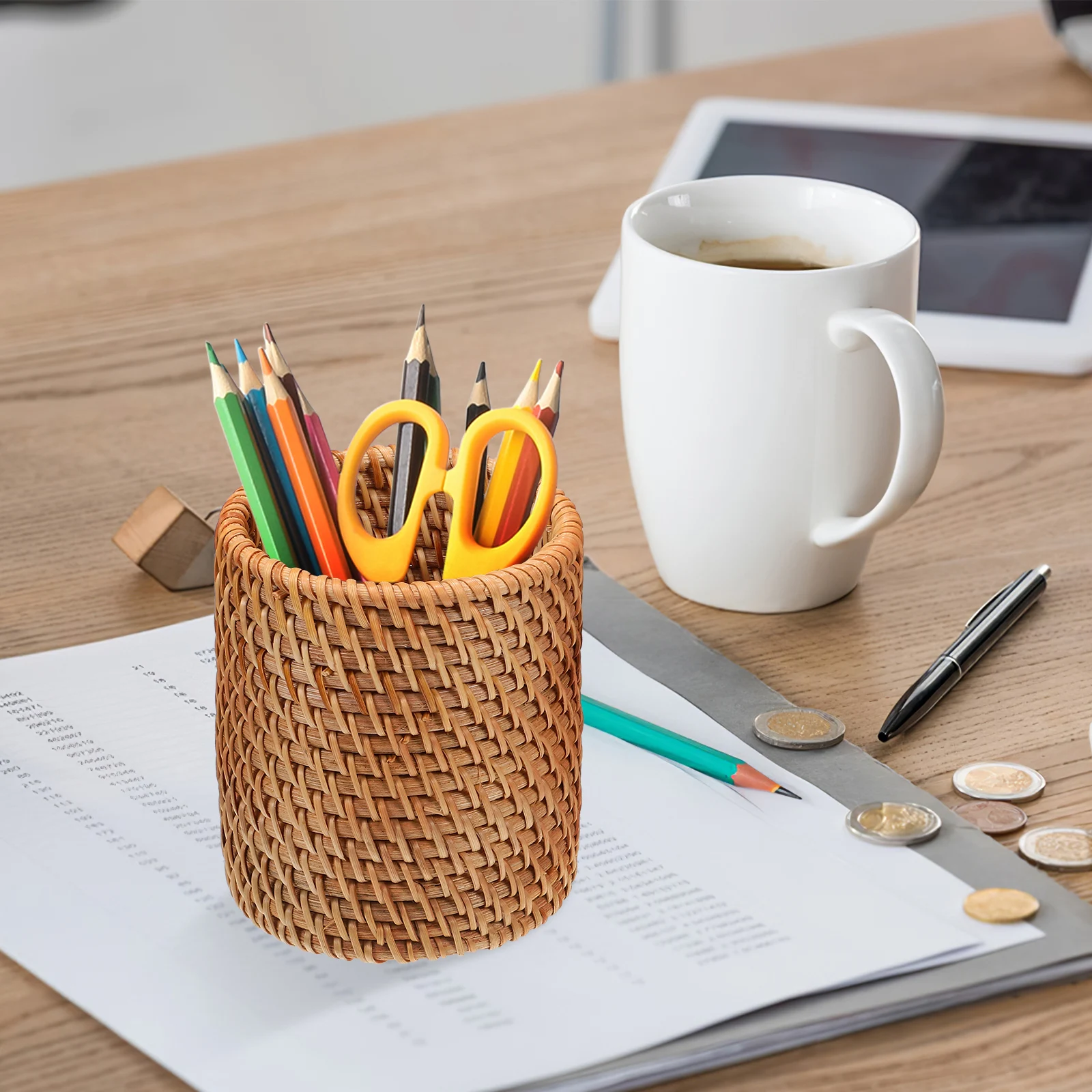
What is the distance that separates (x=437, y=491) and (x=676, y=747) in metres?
0.15

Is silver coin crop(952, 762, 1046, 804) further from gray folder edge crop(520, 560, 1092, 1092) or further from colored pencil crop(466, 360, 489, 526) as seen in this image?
colored pencil crop(466, 360, 489, 526)

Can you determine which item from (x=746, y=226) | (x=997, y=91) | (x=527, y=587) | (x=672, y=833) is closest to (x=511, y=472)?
(x=527, y=587)

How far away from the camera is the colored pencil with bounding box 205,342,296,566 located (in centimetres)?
38

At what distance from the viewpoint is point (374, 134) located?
1.10 metres

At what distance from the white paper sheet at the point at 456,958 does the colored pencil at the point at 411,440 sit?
0.13m

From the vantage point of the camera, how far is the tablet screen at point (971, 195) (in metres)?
0.82

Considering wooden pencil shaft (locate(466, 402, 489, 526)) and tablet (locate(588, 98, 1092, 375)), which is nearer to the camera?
wooden pencil shaft (locate(466, 402, 489, 526))

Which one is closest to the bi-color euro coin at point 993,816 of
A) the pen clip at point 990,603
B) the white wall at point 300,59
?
the pen clip at point 990,603

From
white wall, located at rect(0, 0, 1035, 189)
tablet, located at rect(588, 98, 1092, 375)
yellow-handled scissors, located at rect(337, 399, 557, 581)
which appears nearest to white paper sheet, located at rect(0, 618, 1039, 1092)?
yellow-handled scissors, located at rect(337, 399, 557, 581)

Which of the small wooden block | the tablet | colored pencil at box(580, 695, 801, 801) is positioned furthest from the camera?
the tablet

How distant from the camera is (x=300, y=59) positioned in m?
2.88

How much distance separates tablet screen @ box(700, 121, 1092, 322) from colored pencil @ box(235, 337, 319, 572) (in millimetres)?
514

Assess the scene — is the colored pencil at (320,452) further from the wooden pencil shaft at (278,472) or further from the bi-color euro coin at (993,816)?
the bi-color euro coin at (993,816)

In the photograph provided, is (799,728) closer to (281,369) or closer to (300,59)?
(281,369)
